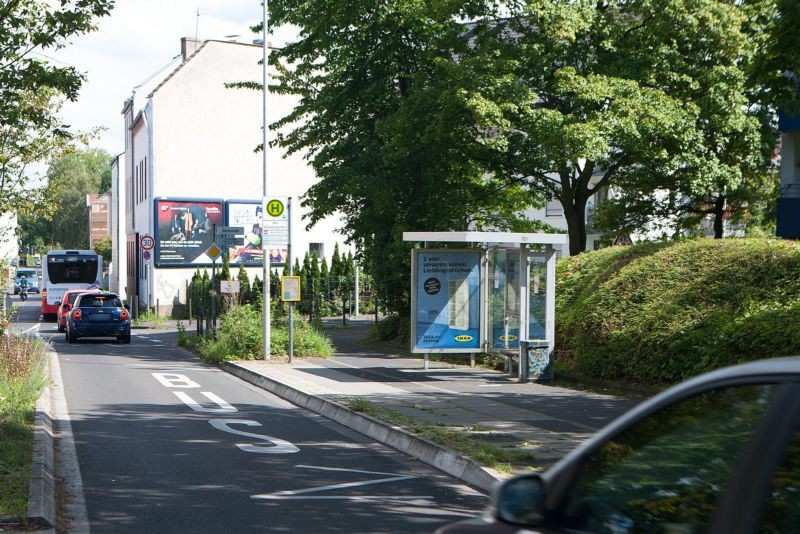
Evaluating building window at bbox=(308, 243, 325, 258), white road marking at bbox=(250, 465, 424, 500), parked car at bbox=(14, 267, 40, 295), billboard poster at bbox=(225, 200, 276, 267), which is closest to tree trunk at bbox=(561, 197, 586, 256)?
white road marking at bbox=(250, 465, 424, 500)

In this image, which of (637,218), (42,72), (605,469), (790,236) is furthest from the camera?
(637,218)

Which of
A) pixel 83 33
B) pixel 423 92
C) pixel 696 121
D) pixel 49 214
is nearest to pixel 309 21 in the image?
pixel 423 92

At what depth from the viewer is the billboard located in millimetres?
51281

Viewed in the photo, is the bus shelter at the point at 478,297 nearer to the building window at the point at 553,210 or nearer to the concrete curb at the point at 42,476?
the concrete curb at the point at 42,476

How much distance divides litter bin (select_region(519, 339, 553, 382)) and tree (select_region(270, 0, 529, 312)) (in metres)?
7.77

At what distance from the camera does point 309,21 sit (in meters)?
25.9

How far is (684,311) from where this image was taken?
15.2 meters

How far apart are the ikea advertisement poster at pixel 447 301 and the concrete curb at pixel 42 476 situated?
7.71 metres

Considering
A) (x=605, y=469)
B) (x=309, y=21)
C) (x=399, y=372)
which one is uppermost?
(x=309, y=21)

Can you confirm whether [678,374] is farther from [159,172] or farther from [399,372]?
[159,172]

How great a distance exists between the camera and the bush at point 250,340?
2269 centimetres

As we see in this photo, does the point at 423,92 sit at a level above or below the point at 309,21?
below

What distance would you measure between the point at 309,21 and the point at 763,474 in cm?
2451

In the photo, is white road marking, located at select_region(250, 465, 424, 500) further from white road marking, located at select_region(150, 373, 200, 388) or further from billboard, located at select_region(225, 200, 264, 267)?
billboard, located at select_region(225, 200, 264, 267)
